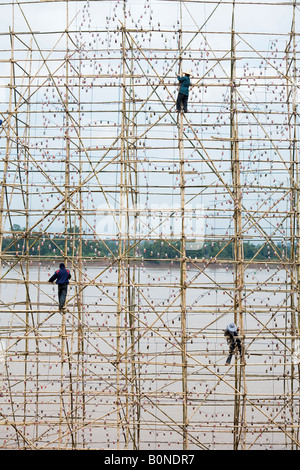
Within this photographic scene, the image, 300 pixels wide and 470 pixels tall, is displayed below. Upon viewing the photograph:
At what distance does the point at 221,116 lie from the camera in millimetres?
16219

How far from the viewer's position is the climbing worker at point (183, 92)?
48.3 ft

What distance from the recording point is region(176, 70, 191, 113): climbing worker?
14.7m

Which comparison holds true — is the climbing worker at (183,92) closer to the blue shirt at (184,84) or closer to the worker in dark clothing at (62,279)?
the blue shirt at (184,84)

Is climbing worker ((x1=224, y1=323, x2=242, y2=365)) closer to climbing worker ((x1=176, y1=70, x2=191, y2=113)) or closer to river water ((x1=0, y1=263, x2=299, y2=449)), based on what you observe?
river water ((x1=0, y1=263, x2=299, y2=449))

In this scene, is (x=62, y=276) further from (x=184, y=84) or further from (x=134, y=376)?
(x=184, y=84)

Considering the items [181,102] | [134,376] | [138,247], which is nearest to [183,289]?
[134,376]

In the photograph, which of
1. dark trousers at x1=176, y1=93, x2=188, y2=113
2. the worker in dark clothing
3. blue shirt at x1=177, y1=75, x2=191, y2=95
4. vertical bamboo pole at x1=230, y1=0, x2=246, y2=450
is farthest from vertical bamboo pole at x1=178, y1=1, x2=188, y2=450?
the worker in dark clothing

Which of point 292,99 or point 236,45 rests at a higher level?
point 236,45

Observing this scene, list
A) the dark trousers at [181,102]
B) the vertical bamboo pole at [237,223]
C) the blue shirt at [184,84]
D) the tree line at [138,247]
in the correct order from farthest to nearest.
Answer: the tree line at [138,247] < the dark trousers at [181,102] < the blue shirt at [184,84] < the vertical bamboo pole at [237,223]

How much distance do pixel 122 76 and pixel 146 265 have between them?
4.99 m

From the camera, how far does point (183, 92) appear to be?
1478 cm

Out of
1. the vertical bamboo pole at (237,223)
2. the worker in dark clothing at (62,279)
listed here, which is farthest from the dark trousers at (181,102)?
the worker in dark clothing at (62,279)
